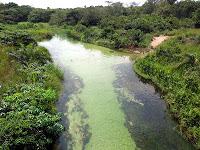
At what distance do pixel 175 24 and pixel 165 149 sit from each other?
90.5 ft

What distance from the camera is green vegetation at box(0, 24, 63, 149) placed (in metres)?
11.5

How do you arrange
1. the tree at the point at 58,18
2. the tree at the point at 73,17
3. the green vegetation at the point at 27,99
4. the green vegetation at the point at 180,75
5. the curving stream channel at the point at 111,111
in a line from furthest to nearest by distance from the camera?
1. the tree at the point at 58,18
2. the tree at the point at 73,17
3. the green vegetation at the point at 180,75
4. the curving stream channel at the point at 111,111
5. the green vegetation at the point at 27,99

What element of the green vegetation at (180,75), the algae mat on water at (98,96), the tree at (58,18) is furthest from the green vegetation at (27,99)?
the tree at (58,18)

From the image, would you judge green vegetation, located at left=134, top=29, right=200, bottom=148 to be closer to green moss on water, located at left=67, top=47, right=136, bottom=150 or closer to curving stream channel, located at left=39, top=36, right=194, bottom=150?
curving stream channel, located at left=39, top=36, right=194, bottom=150

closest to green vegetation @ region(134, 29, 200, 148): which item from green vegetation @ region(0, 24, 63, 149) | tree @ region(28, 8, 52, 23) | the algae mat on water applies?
the algae mat on water

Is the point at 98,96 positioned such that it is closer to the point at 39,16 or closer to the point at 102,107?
the point at 102,107

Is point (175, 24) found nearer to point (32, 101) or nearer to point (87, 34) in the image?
point (87, 34)

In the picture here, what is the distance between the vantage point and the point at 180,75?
19.4 m

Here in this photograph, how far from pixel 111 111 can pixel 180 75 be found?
18.0 feet

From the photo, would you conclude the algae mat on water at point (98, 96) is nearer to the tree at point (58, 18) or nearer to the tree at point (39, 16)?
the tree at point (58, 18)

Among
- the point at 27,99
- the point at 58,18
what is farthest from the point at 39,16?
the point at 27,99

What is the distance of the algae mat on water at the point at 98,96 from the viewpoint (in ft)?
45.3

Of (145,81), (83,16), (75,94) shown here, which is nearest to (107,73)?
(145,81)

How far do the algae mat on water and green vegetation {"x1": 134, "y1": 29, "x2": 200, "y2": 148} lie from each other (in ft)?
8.65
